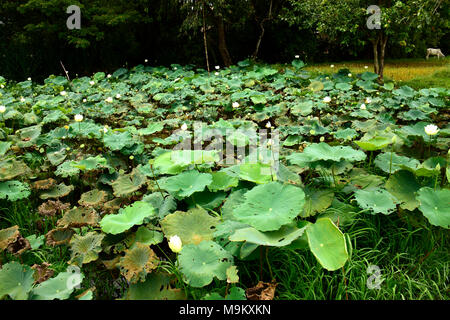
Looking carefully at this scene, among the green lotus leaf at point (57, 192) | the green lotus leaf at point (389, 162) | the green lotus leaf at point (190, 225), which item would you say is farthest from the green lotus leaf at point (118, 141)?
the green lotus leaf at point (389, 162)

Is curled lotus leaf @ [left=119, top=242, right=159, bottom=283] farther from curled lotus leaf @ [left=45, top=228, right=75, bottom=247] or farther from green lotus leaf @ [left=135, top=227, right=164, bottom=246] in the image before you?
curled lotus leaf @ [left=45, top=228, right=75, bottom=247]

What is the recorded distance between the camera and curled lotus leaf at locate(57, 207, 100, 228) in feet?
6.36

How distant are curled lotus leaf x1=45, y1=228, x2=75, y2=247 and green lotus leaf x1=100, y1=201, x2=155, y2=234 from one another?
0.88ft

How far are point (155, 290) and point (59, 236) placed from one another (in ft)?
2.57

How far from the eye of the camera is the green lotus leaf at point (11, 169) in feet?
7.78

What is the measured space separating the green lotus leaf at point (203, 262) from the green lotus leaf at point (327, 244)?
37 cm

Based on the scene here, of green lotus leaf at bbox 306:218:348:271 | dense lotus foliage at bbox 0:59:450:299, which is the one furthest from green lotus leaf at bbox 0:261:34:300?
green lotus leaf at bbox 306:218:348:271

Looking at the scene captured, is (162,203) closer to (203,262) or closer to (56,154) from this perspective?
(203,262)

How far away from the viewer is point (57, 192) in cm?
246

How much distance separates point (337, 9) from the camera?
5402mm

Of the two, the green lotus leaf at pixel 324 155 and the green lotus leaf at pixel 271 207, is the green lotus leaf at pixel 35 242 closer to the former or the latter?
the green lotus leaf at pixel 271 207

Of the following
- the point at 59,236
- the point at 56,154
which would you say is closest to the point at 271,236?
the point at 59,236

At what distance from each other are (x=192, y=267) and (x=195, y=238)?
9.3 inches

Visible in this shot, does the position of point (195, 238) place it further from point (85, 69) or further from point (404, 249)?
point (85, 69)
